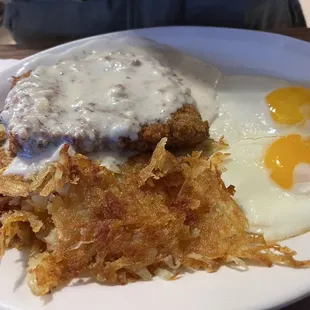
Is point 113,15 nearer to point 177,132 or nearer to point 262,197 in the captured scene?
point 177,132

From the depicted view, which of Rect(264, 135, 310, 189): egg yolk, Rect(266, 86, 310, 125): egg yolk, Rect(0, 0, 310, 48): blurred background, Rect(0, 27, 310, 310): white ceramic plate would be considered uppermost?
Rect(0, 0, 310, 48): blurred background

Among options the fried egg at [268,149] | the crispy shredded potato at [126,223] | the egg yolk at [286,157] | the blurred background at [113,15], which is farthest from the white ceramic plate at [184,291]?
the blurred background at [113,15]

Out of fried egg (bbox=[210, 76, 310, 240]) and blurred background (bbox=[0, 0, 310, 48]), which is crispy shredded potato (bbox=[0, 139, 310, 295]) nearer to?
fried egg (bbox=[210, 76, 310, 240])

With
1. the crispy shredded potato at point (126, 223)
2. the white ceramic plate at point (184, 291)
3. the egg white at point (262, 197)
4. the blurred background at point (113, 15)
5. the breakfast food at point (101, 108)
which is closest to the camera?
the white ceramic plate at point (184, 291)

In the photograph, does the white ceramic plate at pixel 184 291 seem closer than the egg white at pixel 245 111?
Yes

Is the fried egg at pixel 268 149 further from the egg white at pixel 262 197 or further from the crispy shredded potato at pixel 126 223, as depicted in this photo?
the crispy shredded potato at pixel 126 223

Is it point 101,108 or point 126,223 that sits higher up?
point 101,108

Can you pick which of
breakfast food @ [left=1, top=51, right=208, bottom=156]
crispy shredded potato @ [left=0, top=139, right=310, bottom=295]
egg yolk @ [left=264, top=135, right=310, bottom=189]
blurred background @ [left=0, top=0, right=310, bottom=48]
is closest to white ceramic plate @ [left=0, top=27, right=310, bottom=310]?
crispy shredded potato @ [left=0, top=139, right=310, bottom=295]

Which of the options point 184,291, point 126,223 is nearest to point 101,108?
point 126,223
